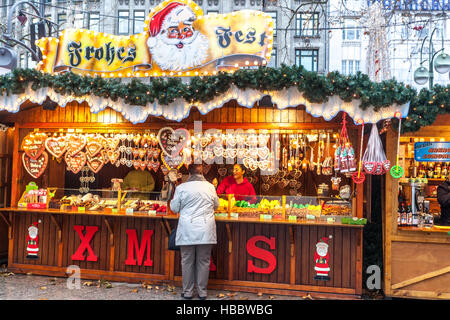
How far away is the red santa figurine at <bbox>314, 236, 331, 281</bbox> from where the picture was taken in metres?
5.83

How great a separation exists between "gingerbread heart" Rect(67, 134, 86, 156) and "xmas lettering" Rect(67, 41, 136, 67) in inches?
51.3

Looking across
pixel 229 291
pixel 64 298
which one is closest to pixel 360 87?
pixel 229 291

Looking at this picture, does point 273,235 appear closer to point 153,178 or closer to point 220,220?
point 220,220

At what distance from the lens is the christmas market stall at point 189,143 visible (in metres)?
5.46

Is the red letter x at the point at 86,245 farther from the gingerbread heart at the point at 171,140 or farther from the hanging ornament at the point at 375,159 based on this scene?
the hanging ornament at the point at 375,159

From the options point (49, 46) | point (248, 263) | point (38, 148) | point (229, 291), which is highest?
point (49, 46)

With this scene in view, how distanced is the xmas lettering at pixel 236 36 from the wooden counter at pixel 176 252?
2.91 m

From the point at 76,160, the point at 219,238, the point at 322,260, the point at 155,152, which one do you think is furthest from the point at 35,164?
the point at 322,260

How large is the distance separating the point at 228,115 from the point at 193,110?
61 cm

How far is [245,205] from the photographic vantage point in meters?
6.15

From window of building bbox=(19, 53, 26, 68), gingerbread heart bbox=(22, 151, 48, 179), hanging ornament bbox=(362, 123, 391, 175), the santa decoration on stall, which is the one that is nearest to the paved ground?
gingerbread heart bbox=(22, 151, 48, 179)

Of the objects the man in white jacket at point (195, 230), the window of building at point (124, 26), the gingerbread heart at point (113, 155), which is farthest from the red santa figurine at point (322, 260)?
the window of building at point (124, 26)

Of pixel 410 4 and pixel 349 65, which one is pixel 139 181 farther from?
pixel 349 65

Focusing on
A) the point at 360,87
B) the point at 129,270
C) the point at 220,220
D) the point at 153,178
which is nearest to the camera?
the point at 360,87
